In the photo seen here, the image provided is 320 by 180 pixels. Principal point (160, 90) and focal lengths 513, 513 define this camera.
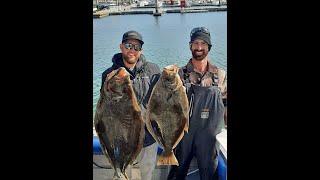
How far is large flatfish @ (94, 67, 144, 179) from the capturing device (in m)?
3.89

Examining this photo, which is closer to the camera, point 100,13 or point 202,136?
point 202,136

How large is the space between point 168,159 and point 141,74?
2.24ft

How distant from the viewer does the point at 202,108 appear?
3.90 meters

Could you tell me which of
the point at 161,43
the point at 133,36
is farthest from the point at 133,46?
the point at 161,43

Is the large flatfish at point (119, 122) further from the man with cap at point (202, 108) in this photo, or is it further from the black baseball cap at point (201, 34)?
the black baseball cap at point (201, 34)

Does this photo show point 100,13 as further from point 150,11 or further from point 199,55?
point 199,55

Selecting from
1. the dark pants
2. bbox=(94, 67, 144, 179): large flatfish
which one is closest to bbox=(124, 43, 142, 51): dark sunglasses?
bbox=(94, 67, 144, 179): large flatfish

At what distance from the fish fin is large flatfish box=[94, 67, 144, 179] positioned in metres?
0.18

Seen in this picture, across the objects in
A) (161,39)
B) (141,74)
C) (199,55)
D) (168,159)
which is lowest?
(168,159)
